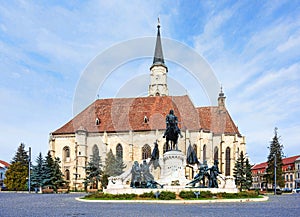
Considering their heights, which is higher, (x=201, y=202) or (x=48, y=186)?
(x=201, y=202)

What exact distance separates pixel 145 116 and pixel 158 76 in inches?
594

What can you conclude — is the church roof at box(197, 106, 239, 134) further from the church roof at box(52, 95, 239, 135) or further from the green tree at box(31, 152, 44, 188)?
the green tree at box(31, 152, 44, 188)

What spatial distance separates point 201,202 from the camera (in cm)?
1822

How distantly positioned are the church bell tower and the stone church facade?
8.07m

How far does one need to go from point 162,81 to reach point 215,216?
54.0 meters

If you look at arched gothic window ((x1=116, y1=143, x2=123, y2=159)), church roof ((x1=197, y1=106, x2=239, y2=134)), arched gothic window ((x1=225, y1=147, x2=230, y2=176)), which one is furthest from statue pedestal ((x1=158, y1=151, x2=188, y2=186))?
arched gothic window ((x1=225, y1=147, x2=230, y2=176))

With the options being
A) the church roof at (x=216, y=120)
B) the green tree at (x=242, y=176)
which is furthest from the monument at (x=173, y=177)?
the church roof at (x=216, y=120)

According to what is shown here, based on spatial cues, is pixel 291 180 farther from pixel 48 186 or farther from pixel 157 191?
pixel 157 191

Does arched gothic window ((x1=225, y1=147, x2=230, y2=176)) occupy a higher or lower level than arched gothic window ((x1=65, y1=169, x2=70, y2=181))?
higher

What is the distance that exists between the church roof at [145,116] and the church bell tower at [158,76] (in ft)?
26.4

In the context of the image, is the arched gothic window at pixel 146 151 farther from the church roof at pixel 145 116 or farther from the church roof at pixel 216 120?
the church roof at pixel 216 120

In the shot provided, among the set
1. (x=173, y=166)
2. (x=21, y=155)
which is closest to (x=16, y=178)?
(x=21, y=155)

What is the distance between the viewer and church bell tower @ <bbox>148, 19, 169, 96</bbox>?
6406 cm

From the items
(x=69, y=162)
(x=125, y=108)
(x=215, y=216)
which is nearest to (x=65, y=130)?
(x=69, y=162)
